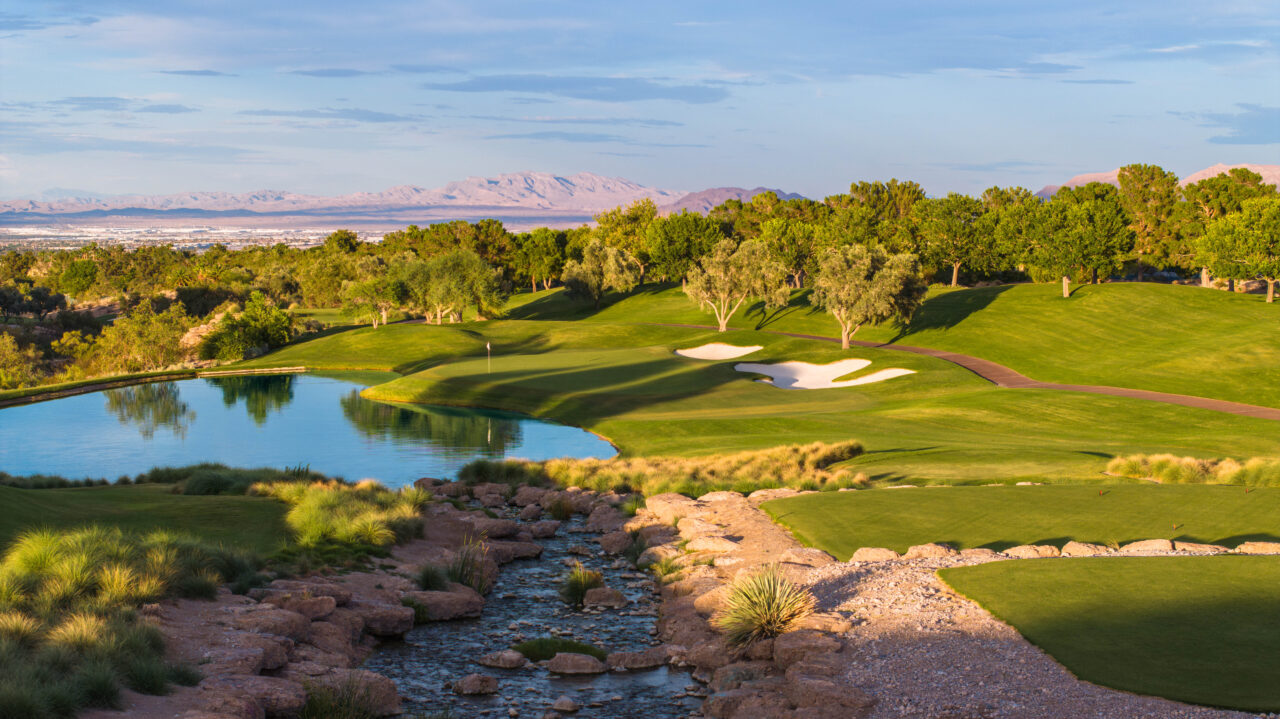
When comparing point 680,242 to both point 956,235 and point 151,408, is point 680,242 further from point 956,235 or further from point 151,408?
point 151,408

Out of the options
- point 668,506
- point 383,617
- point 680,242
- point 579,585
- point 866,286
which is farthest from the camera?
point 680,242

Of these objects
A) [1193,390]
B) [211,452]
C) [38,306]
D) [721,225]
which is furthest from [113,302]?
[1193,390]

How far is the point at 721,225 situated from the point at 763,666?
11047cm

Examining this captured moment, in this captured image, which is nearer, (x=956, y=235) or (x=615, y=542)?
(x=615, y=542)

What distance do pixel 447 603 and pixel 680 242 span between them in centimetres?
9560

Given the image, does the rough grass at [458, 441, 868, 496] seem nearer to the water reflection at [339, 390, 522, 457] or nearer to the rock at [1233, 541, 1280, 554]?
the water reflection at [339, 390, 522, 457]

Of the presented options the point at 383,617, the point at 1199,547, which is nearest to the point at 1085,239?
the point at 1199,547

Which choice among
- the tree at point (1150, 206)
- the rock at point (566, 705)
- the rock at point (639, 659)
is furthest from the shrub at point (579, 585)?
the tree at point (1150, 206)

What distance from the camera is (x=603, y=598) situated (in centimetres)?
1888

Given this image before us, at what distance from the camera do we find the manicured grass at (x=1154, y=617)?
402 inches

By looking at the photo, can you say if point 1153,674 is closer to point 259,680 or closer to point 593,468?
point 259,680

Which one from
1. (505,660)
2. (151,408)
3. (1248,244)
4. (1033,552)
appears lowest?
(151,408)

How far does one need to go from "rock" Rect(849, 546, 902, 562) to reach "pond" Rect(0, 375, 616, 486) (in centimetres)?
2094

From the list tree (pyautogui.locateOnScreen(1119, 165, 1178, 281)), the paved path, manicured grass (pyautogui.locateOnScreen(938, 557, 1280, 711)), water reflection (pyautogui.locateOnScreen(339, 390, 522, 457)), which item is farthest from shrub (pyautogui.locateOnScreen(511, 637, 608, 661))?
tree (pyautogui.locateOnScreen(1119, 165, 1178, 281))
